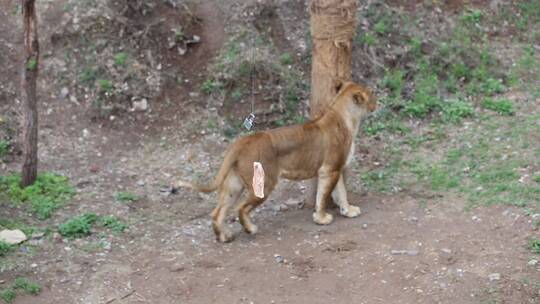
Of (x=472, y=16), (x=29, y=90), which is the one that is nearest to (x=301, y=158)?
(x=29, y=90)

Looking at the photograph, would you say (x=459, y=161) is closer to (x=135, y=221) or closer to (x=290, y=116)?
(x=290, y=116)

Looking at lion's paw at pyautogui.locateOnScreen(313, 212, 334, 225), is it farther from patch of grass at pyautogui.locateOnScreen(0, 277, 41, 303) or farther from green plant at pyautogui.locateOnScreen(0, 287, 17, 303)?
green plant at pyautogui.locateOnScreen(0, 287, 17, 303)

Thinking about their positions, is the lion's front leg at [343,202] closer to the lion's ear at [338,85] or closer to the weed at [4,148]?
the lion's ear at [338,85]

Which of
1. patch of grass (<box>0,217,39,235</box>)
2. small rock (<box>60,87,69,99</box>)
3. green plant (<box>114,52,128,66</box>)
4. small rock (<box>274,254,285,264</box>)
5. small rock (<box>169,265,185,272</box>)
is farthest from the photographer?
green plant (<box>114,52,128,66</box>)

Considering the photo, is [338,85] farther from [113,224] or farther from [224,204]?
[113,224]

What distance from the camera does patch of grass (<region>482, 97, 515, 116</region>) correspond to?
1092 centimetres

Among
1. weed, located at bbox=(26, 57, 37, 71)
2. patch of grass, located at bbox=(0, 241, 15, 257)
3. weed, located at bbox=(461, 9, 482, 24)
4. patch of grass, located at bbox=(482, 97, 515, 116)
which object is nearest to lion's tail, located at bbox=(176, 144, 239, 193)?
patch of grass, located at bbox=(0, 241, 15, 257)

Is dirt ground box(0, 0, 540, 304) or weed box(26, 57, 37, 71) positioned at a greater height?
weed box(26, 57, 37, 71)

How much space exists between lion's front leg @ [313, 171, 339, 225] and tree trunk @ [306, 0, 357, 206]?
739 millimetres

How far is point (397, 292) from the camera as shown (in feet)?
24.0

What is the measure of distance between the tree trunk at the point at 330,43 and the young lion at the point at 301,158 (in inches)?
6.0

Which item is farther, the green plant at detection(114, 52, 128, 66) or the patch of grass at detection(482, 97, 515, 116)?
the green plant at detection(114, 52, 128, 66)

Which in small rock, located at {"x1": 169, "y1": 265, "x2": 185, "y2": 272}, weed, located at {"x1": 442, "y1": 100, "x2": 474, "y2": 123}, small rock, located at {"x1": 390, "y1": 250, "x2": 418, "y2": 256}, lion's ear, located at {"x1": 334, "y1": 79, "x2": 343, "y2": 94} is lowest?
small rock, located at {"x1": 169, "y1": 265, "x2": 185, "y2": 272}

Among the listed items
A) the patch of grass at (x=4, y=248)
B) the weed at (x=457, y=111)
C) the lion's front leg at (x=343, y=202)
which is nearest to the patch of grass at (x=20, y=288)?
the patch of grass at (x=4, y=248)
